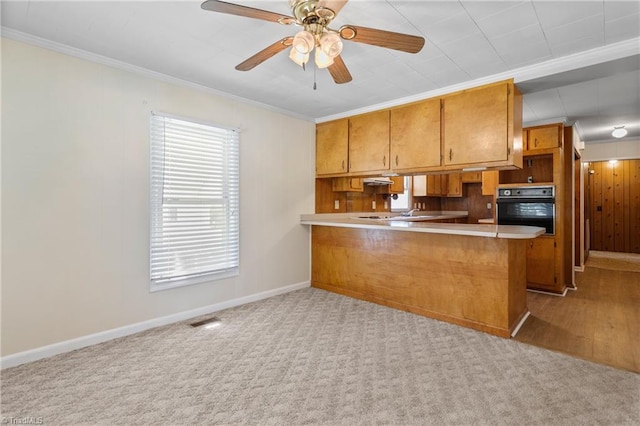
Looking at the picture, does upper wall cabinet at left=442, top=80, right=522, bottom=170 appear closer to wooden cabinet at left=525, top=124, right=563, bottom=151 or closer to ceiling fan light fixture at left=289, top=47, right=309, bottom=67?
wooden cabinet at left=525, top=124, right=563, bottom=151

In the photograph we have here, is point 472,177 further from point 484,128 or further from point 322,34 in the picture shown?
point 322,34

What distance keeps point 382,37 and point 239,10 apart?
79 cm

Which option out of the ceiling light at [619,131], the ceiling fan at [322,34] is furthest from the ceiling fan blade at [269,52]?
the ceiling light at [619,131]

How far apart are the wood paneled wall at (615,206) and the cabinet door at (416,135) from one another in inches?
249

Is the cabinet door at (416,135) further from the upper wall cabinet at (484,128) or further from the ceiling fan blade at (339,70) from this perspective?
the ceiling fan blade at (339,70)

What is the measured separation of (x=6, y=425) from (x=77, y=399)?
1.00 ft

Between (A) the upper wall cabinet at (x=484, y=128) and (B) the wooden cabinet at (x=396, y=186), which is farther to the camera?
(B) the wooden cabinet at (x=396, y=186)

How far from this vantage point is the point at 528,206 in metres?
4.47

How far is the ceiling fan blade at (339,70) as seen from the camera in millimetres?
2145

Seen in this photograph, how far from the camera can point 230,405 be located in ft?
6.07

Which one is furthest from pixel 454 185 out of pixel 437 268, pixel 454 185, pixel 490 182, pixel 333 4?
pixel 333 4

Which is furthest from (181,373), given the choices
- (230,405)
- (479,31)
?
(479,31)

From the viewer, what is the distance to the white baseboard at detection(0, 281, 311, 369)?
2.31 m

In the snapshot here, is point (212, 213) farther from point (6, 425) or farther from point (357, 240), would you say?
point (6, 425)
